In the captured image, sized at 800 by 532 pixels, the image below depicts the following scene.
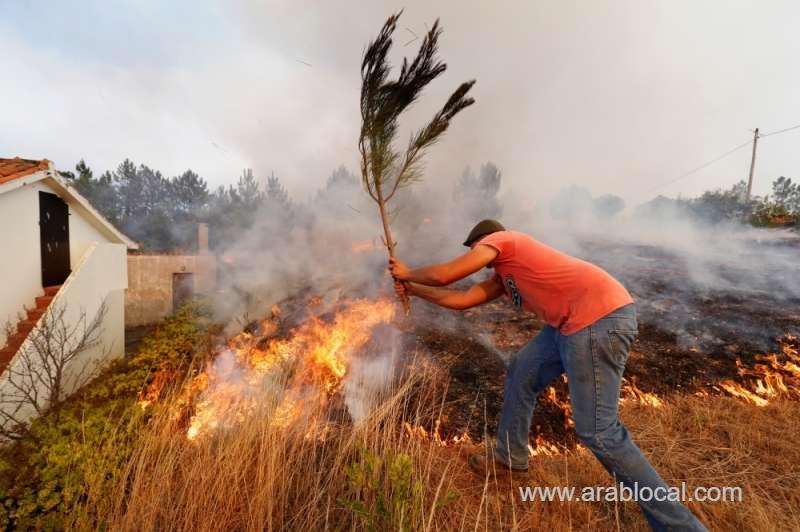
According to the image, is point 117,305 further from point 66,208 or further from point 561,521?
point 561,521

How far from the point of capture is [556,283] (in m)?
2.18

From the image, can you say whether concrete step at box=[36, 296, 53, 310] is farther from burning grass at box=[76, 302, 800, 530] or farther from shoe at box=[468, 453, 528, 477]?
shoe at box=[468, 453, 528, 477]

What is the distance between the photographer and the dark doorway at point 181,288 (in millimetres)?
13333

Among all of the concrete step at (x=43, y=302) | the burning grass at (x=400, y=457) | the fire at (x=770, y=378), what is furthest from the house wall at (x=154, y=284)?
the fire at (x=770, y=378)

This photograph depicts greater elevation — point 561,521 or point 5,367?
point 561,521

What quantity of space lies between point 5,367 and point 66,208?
4.27 m

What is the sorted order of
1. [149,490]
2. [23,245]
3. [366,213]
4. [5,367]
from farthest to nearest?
[366,213]
[23,245]
[5,367]
[149,490]

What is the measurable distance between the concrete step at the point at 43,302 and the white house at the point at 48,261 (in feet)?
0.08

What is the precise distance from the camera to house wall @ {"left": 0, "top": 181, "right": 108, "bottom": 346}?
6.32 meters

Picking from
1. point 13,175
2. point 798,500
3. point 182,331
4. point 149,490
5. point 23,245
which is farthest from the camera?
point 182,331

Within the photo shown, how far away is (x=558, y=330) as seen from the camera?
233 cm


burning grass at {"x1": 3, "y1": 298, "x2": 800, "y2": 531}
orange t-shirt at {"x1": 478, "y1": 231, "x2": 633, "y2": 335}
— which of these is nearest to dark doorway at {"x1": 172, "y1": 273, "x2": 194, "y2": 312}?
burning grass at {"x1": 3, "y1": 298, "x2": 800, "y2": 531}

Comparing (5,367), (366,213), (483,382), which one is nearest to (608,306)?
(483,382)

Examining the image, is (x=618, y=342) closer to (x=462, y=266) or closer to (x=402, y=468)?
(x=462, y=266)
